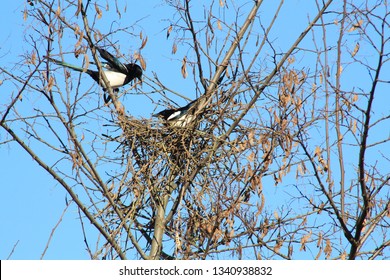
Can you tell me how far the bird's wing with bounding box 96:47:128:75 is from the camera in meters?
4.89

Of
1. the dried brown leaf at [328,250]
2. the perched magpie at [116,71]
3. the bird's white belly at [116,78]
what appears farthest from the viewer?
the bird's white belly at [116,78]

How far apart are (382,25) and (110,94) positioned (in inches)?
72.0

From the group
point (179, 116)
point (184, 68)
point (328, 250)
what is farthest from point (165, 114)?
point (328, 250)

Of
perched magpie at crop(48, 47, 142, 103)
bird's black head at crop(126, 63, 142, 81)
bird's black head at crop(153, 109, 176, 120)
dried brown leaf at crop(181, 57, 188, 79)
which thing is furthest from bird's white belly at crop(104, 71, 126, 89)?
dried brown leaf at crop(181, 57, 188, 79)

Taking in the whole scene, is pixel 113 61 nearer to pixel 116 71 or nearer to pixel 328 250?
pixel 116 71

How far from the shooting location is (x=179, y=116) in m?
5.16

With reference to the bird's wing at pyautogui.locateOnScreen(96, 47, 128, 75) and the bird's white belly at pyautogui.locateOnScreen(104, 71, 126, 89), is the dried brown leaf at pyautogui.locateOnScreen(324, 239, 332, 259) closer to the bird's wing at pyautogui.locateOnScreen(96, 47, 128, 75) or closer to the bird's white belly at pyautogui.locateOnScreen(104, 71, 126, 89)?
the bird's wing at pyautogui.locateOnScreen(96, 47, 128, 75)

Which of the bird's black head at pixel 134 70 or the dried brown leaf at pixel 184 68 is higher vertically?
the bird's black head at pixel 134 70

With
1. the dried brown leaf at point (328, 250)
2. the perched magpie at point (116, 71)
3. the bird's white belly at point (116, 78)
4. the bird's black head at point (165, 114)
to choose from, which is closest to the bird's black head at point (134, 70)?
the perched magpie at point (116, 71)

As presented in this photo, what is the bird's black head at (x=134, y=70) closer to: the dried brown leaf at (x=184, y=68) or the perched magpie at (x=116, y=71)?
the perched magpie at (x=116, y=71)

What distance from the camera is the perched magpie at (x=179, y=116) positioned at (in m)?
5.06

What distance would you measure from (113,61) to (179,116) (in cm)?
65
